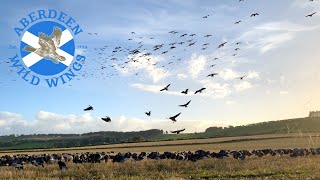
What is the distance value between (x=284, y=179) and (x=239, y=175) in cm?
308

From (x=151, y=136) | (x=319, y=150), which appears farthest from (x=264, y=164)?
(x=151, y=136)

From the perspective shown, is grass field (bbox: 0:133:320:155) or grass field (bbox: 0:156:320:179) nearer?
grass field (bbox: 0:156:320:179)

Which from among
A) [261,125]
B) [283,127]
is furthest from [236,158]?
[261,125]

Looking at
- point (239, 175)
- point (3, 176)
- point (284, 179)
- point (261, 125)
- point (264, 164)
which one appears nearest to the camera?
point (284, 179)

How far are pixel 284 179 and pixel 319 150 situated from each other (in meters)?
19.5

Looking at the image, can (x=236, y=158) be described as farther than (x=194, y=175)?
Yes

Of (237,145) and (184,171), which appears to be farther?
(237,145)

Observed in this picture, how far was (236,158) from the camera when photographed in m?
36.3

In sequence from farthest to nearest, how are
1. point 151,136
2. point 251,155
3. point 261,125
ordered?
1. point 151,136
2. point 261,125
3. point 251,155

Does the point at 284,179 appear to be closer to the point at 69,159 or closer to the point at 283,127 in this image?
the point at 69,159

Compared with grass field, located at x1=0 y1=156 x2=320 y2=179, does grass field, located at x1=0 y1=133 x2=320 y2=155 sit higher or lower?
higher

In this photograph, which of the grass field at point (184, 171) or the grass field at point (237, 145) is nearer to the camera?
the grass field at point (184, 171)

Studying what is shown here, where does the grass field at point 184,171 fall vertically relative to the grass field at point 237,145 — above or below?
below

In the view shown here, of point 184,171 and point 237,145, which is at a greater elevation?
point 237,145
